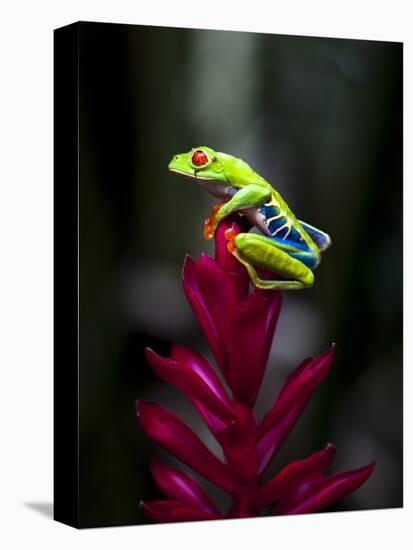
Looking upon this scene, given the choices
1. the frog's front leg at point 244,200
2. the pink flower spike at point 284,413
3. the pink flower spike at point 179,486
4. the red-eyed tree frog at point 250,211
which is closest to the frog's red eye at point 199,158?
the red-eyed tree frog at point 250,211

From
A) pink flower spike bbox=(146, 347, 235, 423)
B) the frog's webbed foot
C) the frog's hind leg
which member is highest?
the frog's webbed foot

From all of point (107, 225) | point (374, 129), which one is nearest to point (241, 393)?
point (107, 225)

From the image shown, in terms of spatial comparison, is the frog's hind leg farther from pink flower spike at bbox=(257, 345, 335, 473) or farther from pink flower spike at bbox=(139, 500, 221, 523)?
pink flower spike at bbox=(139, 500, 221, 523)

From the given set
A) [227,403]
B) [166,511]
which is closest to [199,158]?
[227,403]

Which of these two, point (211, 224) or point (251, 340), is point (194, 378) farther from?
point (211, 224)

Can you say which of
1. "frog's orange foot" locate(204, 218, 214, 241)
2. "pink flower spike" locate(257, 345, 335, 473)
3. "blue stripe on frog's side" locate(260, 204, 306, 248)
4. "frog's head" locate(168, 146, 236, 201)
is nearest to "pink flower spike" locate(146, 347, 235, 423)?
"pink flower spike" locate(257, 345, 335, 473)

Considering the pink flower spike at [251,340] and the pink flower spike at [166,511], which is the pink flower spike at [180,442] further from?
the pink flower spike at [251,340]
